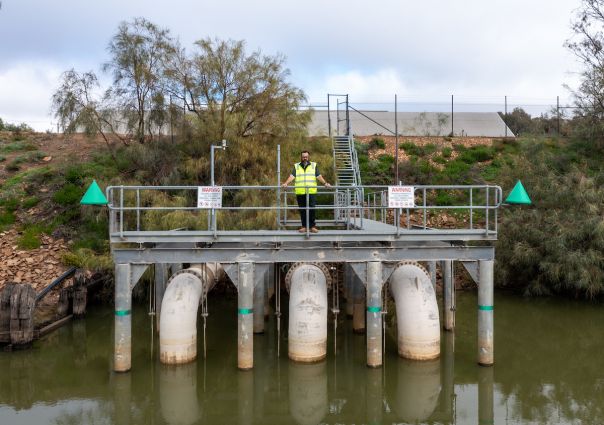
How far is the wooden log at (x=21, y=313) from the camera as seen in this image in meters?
12.7

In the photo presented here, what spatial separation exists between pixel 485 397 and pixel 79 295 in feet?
39.3

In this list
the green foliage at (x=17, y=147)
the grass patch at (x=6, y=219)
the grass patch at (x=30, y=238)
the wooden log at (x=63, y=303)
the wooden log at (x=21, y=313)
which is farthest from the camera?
the green foliage at (x=17, y=147)

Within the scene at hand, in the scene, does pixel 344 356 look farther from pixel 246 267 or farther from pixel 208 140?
pixel 208 140

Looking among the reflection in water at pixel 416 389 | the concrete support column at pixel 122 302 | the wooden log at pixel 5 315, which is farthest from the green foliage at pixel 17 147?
the reflection in water at pixel 416 389

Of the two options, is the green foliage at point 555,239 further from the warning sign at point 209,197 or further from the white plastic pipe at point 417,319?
the warning sign at point 209,197

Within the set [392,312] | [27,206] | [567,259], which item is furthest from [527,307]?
[27,206]

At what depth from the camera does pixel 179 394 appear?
10.4 meters

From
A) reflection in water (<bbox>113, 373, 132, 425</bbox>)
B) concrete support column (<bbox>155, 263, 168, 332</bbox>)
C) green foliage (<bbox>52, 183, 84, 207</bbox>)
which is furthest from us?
green foliage (<bbox>52, 183, 84, 207</bbox>)

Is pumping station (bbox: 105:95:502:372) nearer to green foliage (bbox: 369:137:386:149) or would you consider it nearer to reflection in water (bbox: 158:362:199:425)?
reflection in water (bbox: 158:362:199:425)

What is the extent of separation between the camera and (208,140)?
2066 cm

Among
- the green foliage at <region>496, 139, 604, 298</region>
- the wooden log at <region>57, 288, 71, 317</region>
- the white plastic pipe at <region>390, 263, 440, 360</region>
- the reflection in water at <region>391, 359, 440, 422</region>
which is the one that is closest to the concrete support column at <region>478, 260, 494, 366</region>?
the white plastic pipe at <region>390, 263, 440, 360</region>

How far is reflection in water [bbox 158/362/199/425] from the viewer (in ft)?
31.3

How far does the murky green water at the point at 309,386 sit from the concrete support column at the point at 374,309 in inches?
19.5

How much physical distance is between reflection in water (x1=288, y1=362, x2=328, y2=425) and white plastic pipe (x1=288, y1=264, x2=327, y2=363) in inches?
10.4
